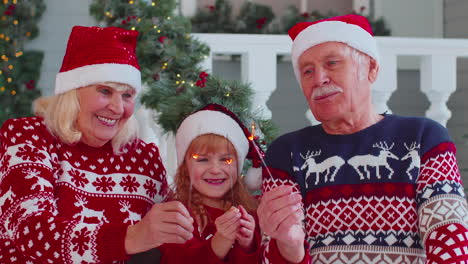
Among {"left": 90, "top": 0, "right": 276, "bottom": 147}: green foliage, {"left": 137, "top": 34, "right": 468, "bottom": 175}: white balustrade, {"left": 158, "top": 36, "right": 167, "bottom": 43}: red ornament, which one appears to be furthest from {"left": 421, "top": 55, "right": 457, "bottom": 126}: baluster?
{"left": 158, "top": 36, "right": 167, "bottom": 43}: red ornament

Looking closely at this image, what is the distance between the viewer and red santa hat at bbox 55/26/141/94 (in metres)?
1.88

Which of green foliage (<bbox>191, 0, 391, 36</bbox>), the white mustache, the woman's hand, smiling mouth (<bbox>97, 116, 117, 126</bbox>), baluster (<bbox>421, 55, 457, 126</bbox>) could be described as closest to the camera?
the woman's hand

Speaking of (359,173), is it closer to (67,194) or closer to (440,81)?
(67,194)

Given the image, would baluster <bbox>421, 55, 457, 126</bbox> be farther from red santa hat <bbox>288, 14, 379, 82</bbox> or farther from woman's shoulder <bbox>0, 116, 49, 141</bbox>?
woman's shoulder <bbox>0, 116, 49, 141</bbox>

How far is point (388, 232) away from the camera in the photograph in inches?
63.0

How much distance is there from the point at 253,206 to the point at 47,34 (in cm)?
232

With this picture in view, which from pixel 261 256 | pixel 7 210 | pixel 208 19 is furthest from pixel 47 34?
pixel 261 256

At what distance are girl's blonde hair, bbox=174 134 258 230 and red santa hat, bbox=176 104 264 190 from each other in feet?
0.06

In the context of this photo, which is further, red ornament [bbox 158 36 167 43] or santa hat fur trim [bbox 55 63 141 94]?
red ornament [bbox 158 36 167 43]

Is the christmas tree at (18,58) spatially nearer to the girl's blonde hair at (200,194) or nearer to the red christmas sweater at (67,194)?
the red christmas sweater at (67,194)

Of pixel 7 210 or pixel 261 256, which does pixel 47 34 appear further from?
pixel 261 256

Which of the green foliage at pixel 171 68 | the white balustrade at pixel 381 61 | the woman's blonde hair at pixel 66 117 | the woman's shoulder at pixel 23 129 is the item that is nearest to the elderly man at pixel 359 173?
the green foliage at pixel 171 68

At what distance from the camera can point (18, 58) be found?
3598mm

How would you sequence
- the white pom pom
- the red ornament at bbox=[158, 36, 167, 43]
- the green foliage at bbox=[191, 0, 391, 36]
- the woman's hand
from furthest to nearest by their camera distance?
1. the green foliage at bbox=[191, 0, 391, 36]
2. the red ornament at bbox=[158, 36, 167, 43]
3. the white pom pom
4. the woman's hand
